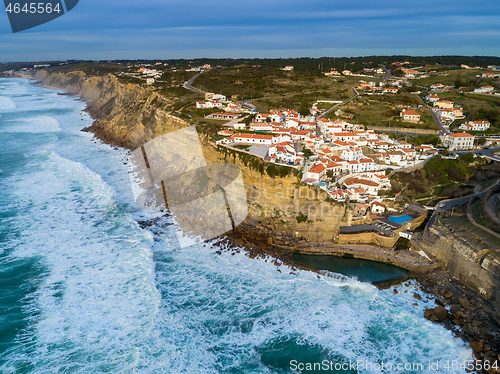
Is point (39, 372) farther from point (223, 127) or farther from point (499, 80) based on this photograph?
point (499, 80)

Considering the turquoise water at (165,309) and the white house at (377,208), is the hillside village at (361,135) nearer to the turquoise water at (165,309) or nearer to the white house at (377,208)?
the white house at (377,208)

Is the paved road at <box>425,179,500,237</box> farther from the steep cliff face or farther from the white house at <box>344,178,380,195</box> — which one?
the steep cliff face

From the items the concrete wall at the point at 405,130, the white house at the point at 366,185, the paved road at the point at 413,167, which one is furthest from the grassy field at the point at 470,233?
the concrete wall at the point at 405,130

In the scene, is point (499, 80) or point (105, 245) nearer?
point (105, 245)

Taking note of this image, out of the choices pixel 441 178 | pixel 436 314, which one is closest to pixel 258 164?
pixel 436 314

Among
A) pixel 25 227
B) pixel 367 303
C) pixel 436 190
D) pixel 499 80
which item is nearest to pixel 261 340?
pixel 367 303

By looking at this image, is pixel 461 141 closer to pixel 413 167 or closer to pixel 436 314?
pixel 413 167
